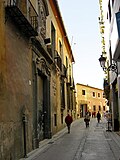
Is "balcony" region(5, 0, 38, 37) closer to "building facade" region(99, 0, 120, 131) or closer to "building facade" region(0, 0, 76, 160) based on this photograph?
"building facade" region(0, 0, 76, 160)

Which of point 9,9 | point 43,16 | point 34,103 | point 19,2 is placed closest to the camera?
point 9,9

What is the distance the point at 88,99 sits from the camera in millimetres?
62969

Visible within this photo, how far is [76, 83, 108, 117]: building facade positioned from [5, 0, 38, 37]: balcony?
43.9 meters

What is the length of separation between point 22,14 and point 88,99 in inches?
2084

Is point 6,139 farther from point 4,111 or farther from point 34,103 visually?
point 34,103

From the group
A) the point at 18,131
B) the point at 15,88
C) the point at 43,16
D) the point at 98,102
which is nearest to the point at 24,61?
the point at 15,88

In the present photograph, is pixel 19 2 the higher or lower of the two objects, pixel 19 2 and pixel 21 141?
the higher

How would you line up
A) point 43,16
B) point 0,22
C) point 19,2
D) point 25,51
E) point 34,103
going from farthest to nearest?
point 43,16 → point 34,103 → point 25,51 → point 19,2 → point 0,22

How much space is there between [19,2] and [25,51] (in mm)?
1785

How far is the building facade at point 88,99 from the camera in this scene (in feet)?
193

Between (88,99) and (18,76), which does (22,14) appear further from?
(88,99)

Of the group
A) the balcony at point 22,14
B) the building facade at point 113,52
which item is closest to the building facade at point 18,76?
the balcony at point 22,14

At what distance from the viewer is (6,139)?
9664mm

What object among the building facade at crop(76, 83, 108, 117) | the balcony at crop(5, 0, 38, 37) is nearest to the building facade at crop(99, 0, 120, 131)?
the balcony at crop(5, 0, 38, 37)
